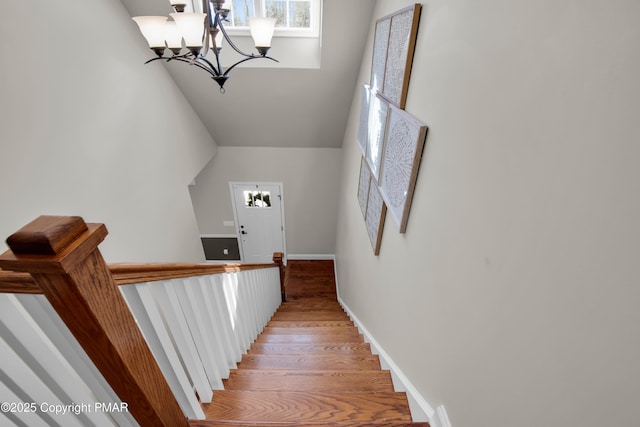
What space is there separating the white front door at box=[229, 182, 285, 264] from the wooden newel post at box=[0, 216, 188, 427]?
4431mm

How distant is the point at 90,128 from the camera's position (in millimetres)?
1965

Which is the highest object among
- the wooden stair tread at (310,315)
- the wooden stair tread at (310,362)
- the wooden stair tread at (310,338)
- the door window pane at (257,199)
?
the wooden stair tread at (310,362)

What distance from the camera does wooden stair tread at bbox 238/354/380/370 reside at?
5.79 feet

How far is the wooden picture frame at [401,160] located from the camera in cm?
131

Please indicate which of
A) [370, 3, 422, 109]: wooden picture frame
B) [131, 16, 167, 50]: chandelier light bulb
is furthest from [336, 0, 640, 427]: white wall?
[131, 16, 167, 50]: chandelier light bulb

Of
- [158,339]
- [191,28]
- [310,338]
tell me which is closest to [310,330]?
[310,338]

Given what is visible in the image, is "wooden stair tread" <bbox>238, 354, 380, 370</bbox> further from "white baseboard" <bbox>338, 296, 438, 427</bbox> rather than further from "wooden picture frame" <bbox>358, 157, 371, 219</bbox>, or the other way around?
"wooden picture frame" <bbox>358, 157, 371, 219</bbox>

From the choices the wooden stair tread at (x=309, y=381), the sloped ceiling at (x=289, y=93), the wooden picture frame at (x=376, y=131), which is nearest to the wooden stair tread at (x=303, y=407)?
the wooden stair tread at (x=309, y=381)

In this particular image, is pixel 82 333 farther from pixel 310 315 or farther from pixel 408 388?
pixel 310 315

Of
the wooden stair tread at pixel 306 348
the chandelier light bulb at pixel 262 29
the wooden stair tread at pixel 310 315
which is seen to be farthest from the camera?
the wooden stair tread at pixel 310 315

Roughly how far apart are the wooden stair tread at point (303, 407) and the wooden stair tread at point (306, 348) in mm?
692

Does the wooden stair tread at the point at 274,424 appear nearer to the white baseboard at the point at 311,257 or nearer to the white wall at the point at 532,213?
the white wall at the point at 532,213

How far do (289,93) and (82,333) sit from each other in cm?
328

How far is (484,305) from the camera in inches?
32.4
